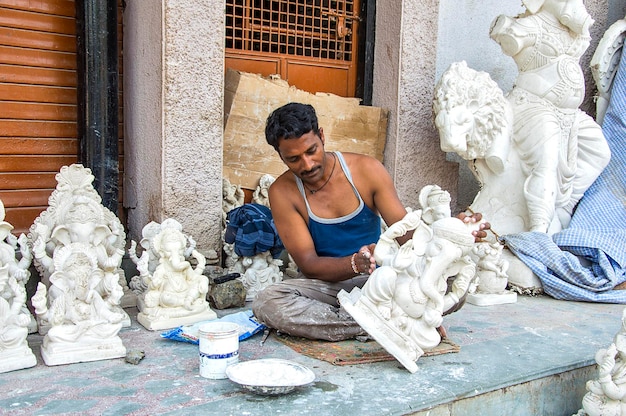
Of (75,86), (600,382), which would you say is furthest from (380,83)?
(600,382)

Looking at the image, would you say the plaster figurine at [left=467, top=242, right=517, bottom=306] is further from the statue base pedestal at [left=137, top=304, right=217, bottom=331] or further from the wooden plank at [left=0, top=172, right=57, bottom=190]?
the wooden plank at [left=0, top=172, right=57, bottom=190]

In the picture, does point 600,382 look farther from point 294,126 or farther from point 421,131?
point 421,131

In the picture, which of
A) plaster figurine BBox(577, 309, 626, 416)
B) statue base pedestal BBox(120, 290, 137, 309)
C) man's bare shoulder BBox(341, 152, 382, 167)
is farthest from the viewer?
statue base pedestal BBox(120, 290, 137, 309)

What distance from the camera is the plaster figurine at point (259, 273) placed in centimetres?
411

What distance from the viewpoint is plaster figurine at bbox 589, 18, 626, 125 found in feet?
18.5

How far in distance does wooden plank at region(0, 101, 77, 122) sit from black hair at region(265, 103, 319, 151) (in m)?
1.76

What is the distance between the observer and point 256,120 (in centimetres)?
473

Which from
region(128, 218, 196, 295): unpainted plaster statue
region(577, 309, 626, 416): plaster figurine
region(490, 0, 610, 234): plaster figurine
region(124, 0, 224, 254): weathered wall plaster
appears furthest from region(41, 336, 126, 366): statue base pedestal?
region(490, 0, 610, 234): plaster figurine

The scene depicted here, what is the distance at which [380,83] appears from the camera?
17.4 ft

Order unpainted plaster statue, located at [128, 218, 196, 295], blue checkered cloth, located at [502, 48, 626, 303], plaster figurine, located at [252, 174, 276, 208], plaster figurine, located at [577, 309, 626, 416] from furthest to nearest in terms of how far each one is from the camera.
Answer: plaster figurine, located at [252, 174, 276, 208], blue checkered cloth, located at [502, 48, 626, 303], unpainted plaster statue, located at [128, 218, 196, 295], plaster figurine, located at [577, 309, 626, 416]

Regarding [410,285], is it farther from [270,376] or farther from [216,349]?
[216,349]

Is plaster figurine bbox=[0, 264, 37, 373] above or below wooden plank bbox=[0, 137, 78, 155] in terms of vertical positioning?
below

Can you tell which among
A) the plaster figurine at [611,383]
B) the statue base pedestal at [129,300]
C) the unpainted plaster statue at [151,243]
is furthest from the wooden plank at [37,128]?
the plaster figurine at [611,383]

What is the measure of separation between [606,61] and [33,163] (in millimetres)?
4640
